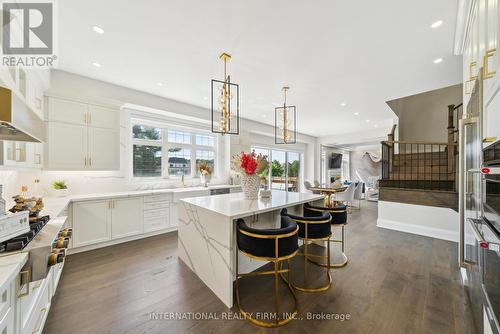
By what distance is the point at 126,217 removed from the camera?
11.5ft

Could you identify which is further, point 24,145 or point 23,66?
point 24,145

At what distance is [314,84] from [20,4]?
12.8 ft

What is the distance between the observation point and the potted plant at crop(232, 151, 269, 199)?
2477 millimetres

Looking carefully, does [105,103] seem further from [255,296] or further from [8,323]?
[255,296]

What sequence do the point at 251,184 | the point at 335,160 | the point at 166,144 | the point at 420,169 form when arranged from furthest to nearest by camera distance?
the point at 335,160 → the point at 166,144 → the point at 420,169 → the point at 251,184

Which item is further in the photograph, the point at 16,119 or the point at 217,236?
the point at 217,236

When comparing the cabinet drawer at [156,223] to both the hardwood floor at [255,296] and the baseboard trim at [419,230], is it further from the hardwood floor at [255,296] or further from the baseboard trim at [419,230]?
the baseboard trim at [419,230]

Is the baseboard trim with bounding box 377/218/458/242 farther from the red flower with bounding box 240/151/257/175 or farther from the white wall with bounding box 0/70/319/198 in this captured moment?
the white wall with bounding box 0/70/319/198

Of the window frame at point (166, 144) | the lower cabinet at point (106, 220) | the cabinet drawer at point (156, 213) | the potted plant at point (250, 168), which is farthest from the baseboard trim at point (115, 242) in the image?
the potted plant at point (250, 168)

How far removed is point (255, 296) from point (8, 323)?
68.8 inches

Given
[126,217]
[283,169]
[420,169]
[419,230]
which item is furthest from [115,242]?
[420,169]

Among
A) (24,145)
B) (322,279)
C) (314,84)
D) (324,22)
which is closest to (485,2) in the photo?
(324,22)

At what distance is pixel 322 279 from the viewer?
2.30m

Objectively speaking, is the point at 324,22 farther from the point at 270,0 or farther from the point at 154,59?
the point at 154,59
